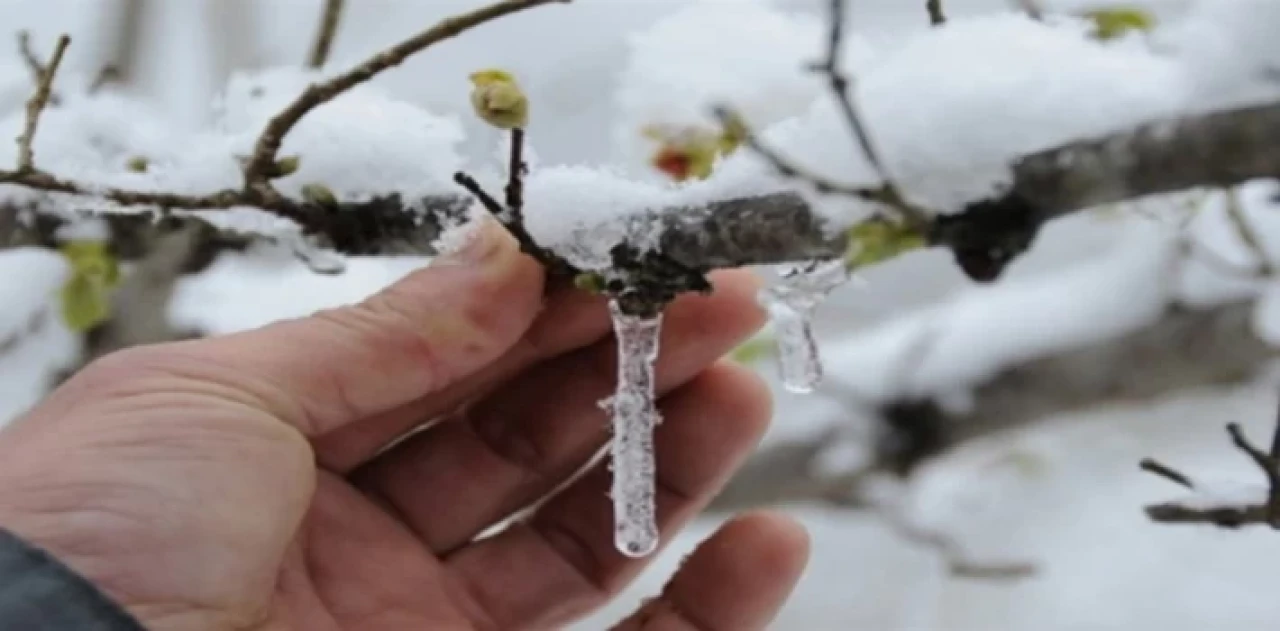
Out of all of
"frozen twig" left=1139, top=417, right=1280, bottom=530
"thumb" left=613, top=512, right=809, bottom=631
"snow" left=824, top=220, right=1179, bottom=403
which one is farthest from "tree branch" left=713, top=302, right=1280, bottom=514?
"frozen twig" left=1139, top=417, right=1280, bottom=530

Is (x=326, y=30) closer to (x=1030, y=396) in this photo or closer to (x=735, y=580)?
(x=735, y=580)

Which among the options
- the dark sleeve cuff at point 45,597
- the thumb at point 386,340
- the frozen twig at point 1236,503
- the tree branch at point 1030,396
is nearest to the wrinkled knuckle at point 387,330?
the thumb at point 386,340

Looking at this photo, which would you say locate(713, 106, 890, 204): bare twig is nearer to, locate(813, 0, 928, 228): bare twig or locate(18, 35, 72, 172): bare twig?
locate(813, 0, 928, 228): bare twig

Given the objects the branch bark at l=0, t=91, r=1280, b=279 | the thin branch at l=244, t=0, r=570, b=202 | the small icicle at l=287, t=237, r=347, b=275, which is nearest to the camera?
the branch bark at l=0, t=91, r=1280, b=279

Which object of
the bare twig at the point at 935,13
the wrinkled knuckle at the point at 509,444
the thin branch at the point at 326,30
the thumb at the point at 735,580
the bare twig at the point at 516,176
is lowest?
the thumb at the point at 735,580

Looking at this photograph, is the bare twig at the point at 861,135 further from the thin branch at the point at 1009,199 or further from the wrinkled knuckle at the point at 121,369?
the wrinkled knuckle at the point at 121,369

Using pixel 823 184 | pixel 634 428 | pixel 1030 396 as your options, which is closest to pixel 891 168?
pixel 823 184
